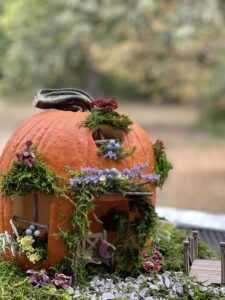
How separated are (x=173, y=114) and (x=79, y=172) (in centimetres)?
2840

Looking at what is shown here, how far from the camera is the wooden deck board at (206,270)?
4234mm

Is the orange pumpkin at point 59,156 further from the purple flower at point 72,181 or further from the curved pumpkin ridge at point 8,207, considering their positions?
the purple flower at point 72,181

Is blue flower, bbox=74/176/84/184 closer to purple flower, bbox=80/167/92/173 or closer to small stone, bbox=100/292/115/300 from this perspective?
purple flower, bbox=80/167/92/173

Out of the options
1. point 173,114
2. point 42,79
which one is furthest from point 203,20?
point 173,114

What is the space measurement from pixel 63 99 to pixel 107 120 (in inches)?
18.2

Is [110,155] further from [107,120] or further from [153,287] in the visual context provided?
[153,287]

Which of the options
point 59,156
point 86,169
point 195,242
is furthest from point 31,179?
point 195,242

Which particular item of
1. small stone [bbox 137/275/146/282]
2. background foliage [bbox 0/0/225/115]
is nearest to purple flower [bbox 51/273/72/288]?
small stone [bbox 137/275/146/282]

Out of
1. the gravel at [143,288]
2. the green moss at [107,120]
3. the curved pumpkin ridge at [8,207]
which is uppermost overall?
the green moss at [107,120]

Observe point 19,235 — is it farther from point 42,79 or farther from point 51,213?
point 42,79

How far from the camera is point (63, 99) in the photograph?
4.66 m

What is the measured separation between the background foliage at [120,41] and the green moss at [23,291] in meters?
11.6

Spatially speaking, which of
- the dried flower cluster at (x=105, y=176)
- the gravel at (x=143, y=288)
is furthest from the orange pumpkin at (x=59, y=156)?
the gravel at (x=143, y=288)

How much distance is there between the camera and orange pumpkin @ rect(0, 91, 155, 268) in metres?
4.19
